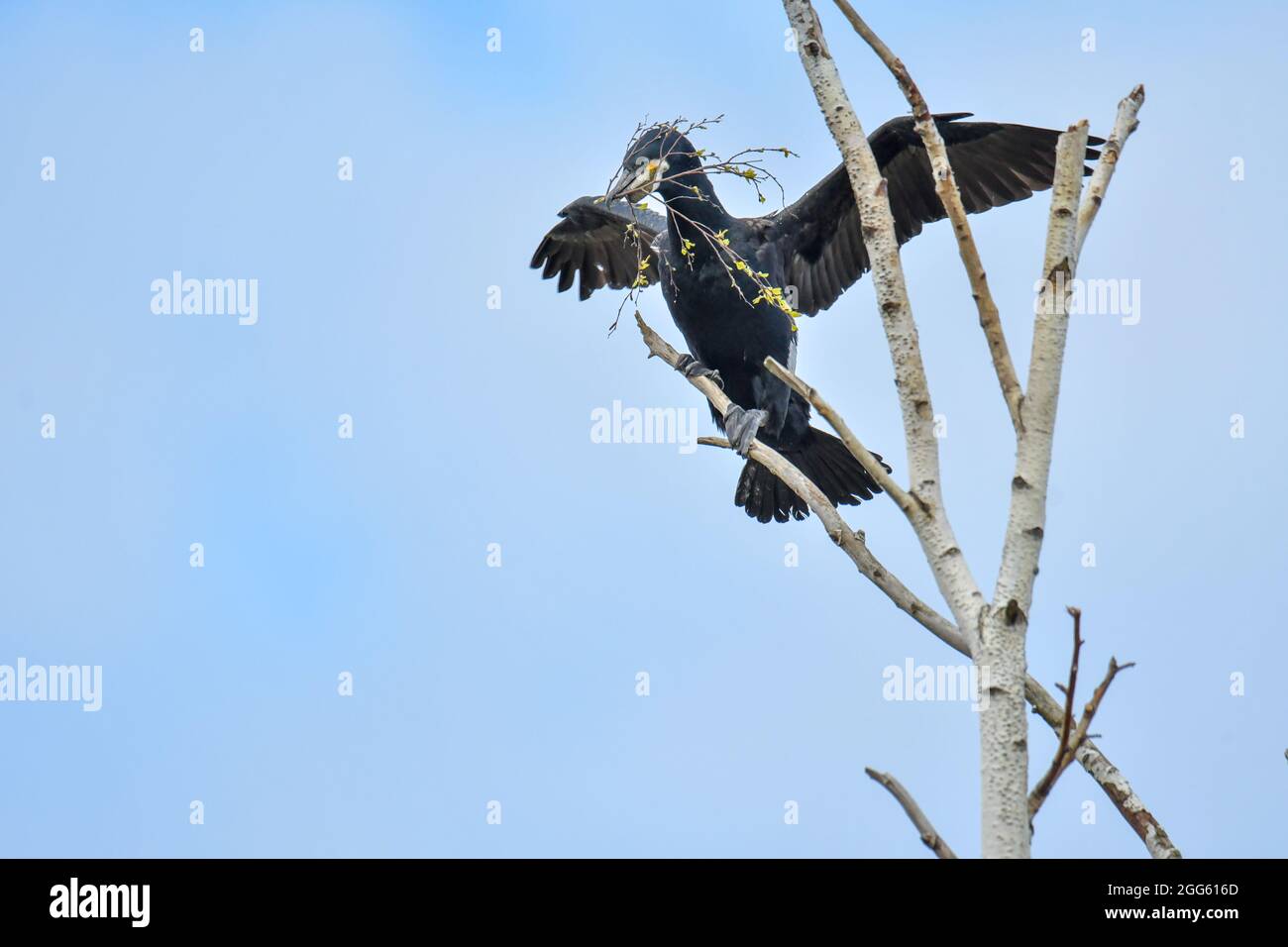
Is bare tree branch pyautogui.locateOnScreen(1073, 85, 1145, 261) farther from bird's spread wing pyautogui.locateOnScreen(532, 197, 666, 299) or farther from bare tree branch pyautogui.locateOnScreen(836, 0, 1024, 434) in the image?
bird's spread wing pyautogui.locateOnScreen(532, 197, 666, 299)

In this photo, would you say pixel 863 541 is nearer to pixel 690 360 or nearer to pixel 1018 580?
pixel 1018 580

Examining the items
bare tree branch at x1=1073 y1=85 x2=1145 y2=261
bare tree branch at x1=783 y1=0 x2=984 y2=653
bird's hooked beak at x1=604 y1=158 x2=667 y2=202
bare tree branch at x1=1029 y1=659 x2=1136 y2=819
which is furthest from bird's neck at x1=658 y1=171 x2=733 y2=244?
bare tree branch at x1=1029 y1=659 x2=1136 y2=819

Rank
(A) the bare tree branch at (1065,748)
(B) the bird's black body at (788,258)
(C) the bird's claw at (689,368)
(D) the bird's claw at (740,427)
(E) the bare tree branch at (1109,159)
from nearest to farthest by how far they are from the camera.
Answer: (A) the bare tree branch at (1065,748), (E) the bare tree branch at (1109,159), (C) the bird's claw at (689,368), (D) the bird's claw at (740,427), (B) the bird's black body at (788,258)

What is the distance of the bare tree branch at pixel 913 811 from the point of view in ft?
9.03

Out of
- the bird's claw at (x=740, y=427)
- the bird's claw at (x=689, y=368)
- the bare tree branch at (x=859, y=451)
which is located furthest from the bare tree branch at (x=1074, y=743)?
the bird's claw at (x=740, y=427)

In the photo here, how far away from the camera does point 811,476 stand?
7.14 meters

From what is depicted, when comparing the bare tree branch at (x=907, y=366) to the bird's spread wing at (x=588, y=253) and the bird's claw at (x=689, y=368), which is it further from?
the bird's spread wing at (x=588, y=253)

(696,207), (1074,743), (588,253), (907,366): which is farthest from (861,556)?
(588,253)

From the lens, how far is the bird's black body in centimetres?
659

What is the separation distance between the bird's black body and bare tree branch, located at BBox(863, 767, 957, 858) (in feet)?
11.4

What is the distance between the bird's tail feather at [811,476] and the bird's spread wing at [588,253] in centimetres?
155

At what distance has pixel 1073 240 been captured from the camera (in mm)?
3100

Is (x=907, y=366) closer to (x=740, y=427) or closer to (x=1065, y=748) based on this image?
(x=1065, y=748)
